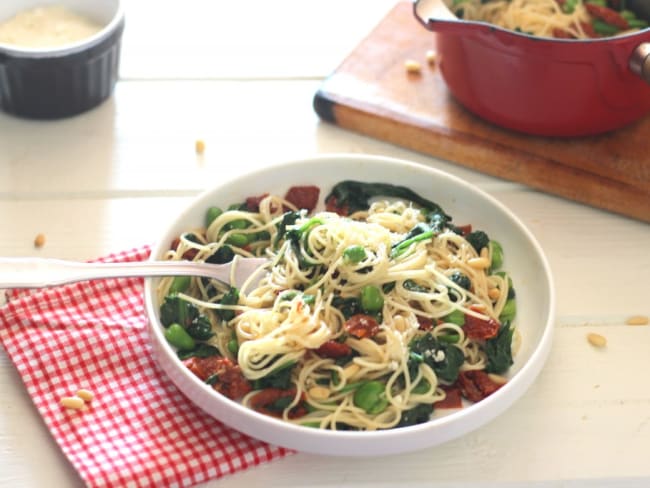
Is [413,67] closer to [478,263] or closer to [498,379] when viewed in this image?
[478,263]

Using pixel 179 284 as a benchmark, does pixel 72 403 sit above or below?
below

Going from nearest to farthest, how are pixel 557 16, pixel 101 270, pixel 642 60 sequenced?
pixel 101 270 < pixel 642 60 < pixel 557 16

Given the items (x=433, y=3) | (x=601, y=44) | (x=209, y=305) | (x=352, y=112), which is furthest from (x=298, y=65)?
(x=209, y=305)

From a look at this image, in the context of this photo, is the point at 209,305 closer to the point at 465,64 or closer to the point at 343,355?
the point at 343,355

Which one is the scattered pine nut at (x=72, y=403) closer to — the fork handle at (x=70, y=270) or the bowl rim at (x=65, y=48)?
the fork handle at (x=70, y=270)

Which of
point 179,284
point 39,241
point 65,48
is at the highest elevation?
point 65,48

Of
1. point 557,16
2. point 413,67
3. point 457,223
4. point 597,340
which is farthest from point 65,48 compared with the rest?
point 597,340
